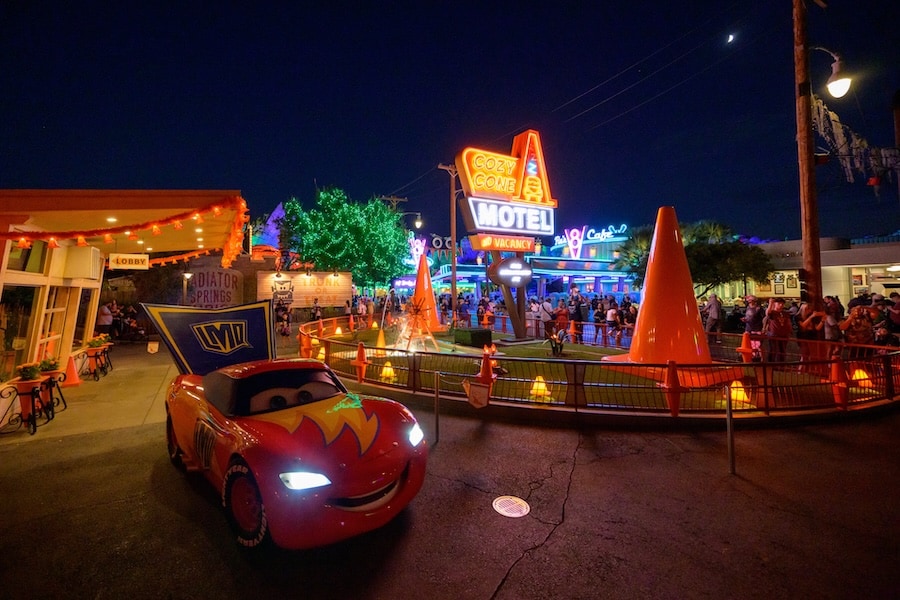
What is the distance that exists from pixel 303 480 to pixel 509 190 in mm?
14642

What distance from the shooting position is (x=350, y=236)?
3331 centimetres

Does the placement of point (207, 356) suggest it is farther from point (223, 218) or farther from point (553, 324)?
point (553, 324)

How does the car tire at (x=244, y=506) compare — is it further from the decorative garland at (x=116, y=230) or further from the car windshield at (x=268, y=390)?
the decorative garland at (x=116, y=230)

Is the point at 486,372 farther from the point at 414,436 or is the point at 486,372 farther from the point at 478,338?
the point at 478,338

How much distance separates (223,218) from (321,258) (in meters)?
24.5

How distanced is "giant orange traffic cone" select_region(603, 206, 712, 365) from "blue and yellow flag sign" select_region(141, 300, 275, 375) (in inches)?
322

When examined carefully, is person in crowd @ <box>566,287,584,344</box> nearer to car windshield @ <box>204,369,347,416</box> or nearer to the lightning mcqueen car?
car windshield @ <box>204,369,347,416</box>

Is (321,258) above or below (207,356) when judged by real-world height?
above

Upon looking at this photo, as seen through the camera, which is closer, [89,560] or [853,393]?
[89,560]

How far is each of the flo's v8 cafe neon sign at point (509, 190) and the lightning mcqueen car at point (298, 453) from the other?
11732 mm

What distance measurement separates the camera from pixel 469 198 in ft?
50.1

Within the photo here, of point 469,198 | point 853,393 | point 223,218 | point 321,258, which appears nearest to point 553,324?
point 469,198

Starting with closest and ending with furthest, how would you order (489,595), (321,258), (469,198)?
(489,595)
(469,198)
(321,258)

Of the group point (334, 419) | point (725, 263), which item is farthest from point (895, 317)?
point (725, 263)
